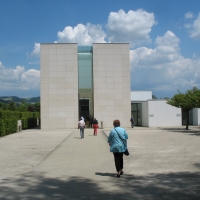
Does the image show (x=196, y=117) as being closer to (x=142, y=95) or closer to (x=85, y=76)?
(x=142, y=95)

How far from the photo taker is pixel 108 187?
25.8 feet

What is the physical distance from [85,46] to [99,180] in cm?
3614

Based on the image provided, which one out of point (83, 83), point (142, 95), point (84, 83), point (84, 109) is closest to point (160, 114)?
point (84, 109)

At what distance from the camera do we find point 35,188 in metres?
7.83

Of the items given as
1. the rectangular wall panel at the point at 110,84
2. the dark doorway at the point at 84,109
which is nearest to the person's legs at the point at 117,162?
the rectangular wall panel at the point at 110,84

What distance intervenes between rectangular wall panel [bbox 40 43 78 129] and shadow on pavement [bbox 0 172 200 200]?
32574mm

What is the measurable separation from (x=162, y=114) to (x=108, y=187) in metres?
37.9

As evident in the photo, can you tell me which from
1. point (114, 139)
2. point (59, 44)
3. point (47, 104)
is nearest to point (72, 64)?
point (59, 44)

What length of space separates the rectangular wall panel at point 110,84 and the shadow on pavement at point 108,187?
1299 inches

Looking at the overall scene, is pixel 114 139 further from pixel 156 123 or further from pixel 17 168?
pixel 156 123

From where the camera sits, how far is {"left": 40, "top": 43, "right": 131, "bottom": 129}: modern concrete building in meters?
41.9

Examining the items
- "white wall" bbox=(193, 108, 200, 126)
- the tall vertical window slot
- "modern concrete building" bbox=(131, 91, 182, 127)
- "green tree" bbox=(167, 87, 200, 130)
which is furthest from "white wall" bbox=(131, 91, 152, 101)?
"green tree" bbox=(167, 87, 200, 130)

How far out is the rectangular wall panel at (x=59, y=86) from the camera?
41781mm

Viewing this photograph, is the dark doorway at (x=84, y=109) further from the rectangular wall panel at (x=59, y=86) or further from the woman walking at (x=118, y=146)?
the woman walking at (x=118, y=146)
